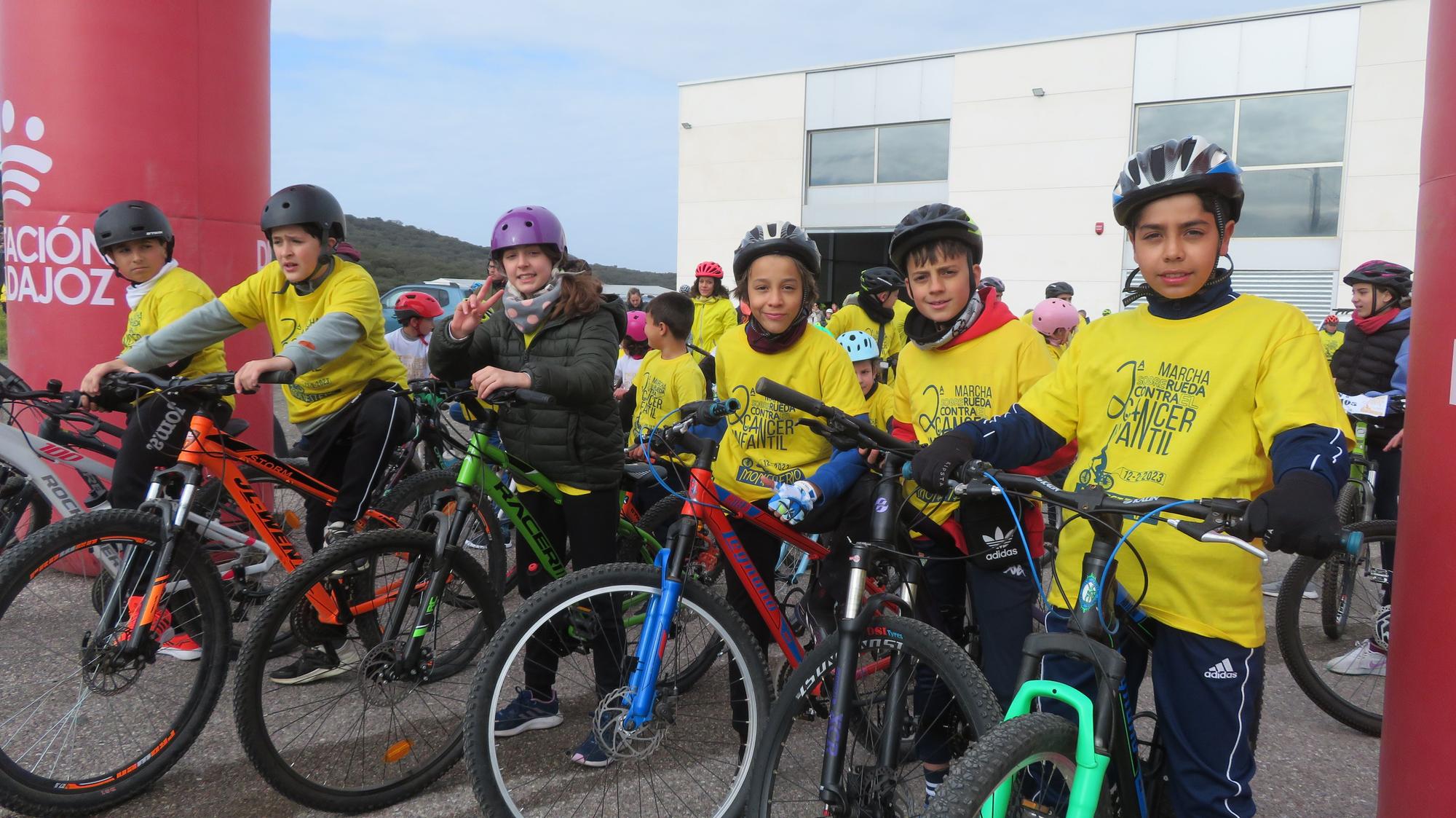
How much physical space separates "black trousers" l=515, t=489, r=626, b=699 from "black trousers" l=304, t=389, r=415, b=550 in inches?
29.5

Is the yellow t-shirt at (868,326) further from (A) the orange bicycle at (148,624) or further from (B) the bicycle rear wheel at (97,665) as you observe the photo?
(B) the bicycle rear wheel at (97,665)

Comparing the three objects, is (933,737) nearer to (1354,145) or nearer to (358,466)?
(358,466)

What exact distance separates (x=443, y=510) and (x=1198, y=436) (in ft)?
10.2

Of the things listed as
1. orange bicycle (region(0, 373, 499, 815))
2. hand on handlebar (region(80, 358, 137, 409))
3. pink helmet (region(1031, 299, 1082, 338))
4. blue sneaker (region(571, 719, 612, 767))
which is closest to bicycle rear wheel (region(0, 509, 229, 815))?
orange bicycle (region(0, 373, 499, 815))

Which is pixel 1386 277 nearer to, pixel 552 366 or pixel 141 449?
pixel 552 366

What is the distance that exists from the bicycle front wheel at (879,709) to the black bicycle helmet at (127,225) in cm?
374

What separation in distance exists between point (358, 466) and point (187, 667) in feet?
3.56

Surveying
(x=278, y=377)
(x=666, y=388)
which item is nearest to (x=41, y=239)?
(x=278, y=377)

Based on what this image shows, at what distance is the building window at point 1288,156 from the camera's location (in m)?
19.4

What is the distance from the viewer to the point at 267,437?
5961mm

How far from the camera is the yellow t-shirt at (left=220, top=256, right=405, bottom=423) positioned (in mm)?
4016

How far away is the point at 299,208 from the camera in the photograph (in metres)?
3.87

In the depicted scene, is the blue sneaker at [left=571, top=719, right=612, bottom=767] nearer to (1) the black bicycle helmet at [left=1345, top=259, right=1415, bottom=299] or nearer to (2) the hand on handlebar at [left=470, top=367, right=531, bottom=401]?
(2) the hand on handlebar at [left=470, top=367, right=531, bottom=401]

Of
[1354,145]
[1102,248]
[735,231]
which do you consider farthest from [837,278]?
[1354,145]
